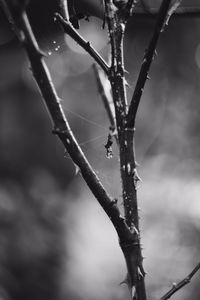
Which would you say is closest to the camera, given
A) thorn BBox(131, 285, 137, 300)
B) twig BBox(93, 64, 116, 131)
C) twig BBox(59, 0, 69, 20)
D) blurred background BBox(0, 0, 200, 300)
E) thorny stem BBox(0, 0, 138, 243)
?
thorny stem BBox(0, 0, 138, 243)

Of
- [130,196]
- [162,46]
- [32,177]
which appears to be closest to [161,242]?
[32,177]

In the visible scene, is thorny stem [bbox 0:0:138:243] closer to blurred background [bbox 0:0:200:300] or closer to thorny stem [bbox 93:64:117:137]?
thorny stem [bbox 93:64:117:137]

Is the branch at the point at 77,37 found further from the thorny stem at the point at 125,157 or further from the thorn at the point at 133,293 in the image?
the thorn at the point at 133,293

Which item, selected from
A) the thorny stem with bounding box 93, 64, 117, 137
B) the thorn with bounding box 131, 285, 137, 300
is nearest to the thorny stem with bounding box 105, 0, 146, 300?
the thorn with bounding box 131, 285, 137, 300

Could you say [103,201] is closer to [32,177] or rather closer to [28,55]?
[28,55]

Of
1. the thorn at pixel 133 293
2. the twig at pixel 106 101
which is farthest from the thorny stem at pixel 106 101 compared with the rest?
the thorn at pixel 133 293

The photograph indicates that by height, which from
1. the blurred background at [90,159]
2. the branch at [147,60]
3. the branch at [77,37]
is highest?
the blurred background at [90,159]

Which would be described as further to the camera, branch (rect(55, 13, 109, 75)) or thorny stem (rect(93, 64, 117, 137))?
thorny stem (rect(93, 64, 117, 137))
